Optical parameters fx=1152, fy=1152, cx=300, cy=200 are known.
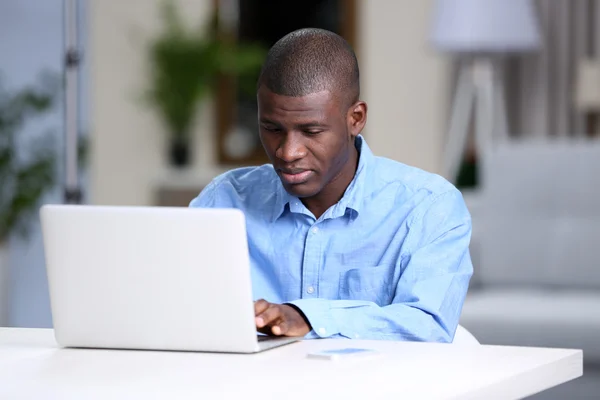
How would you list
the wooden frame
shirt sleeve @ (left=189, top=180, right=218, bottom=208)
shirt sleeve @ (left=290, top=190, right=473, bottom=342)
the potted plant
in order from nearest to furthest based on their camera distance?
shirt sleeve @ (left=290, top=190, right=473, bottom=342)
shirt sleeve @ (left=189, top=180, right=218, bottom=208)
the potted plant
the wooden frame

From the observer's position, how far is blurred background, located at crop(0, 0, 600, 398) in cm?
359

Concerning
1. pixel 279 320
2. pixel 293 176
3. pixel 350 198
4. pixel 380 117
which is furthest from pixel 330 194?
pixel 380 117

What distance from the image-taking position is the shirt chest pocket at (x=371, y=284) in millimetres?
1814

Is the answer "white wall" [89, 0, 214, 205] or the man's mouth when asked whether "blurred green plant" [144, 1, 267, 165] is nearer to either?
"white wall" [89, 0, 214, 205]

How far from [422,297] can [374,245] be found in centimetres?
18

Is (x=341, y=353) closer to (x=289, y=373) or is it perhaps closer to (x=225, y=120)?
(x=289, y=373)

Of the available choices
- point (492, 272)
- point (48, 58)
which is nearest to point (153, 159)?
point (48, 58)

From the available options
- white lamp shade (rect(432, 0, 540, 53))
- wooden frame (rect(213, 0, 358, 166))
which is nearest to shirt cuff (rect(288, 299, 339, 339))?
white lamp shade (rect(432, 0, 540, 53))

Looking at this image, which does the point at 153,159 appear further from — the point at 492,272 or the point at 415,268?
the point at 415,268

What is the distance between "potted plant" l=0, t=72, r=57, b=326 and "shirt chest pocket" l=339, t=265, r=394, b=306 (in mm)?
3678

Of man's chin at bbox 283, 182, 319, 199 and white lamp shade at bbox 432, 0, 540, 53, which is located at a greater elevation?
white lamp shade at bbox 432, 0, 540, 53

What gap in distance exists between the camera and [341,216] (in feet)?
6.09

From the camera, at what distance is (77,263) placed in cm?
147

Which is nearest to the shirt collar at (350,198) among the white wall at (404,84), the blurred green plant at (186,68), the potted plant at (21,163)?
the potted plant at (21,163)
